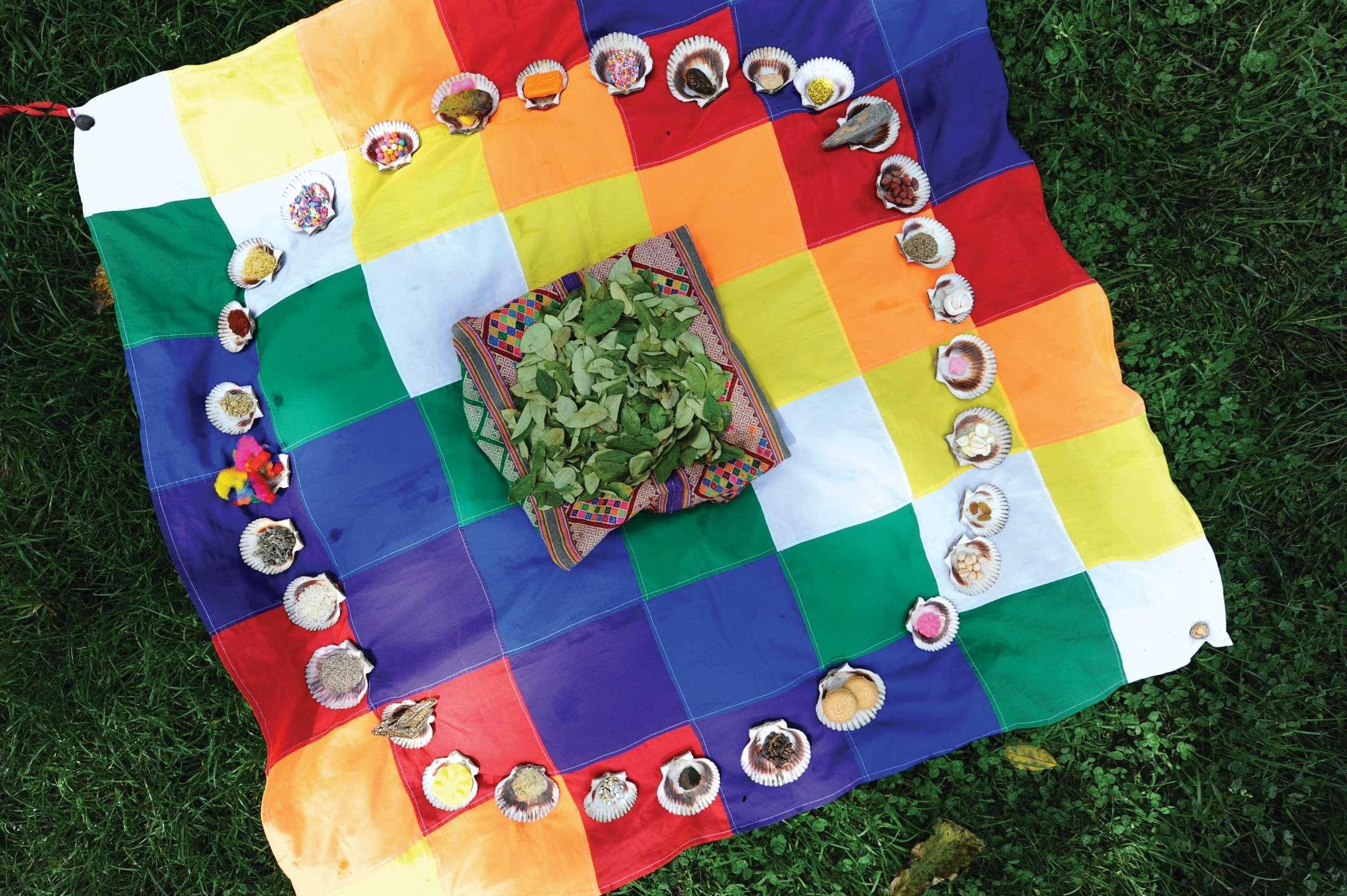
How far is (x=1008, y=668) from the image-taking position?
2.72m

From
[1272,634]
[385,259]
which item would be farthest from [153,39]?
[1272,634]

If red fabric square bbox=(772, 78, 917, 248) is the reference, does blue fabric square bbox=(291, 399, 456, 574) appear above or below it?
below

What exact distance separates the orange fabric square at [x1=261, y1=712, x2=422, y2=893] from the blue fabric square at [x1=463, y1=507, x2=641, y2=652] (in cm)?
65

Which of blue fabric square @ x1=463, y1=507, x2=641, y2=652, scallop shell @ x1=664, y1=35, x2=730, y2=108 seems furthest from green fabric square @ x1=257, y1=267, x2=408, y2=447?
scallop shell @ x1=664, y1=35, x2=730, y2=108

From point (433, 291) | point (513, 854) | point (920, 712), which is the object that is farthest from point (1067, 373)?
point (513, 854)

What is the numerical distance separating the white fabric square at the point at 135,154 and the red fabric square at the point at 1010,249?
266 centimetres

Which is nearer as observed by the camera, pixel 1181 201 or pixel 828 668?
pixel 828 668

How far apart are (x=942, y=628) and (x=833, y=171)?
1610mm

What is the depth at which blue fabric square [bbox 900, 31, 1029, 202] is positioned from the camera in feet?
9.29

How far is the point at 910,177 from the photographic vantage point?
2816 mm

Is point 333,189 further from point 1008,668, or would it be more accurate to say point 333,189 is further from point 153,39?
point 1008,668

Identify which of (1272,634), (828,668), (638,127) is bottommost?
(1272,634)

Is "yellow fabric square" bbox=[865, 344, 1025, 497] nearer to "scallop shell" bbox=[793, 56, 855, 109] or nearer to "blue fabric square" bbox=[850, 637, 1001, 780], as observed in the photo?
"blue fabric square" bbox=[850, 637, 1001, 780]

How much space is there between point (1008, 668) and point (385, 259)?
2508mm
